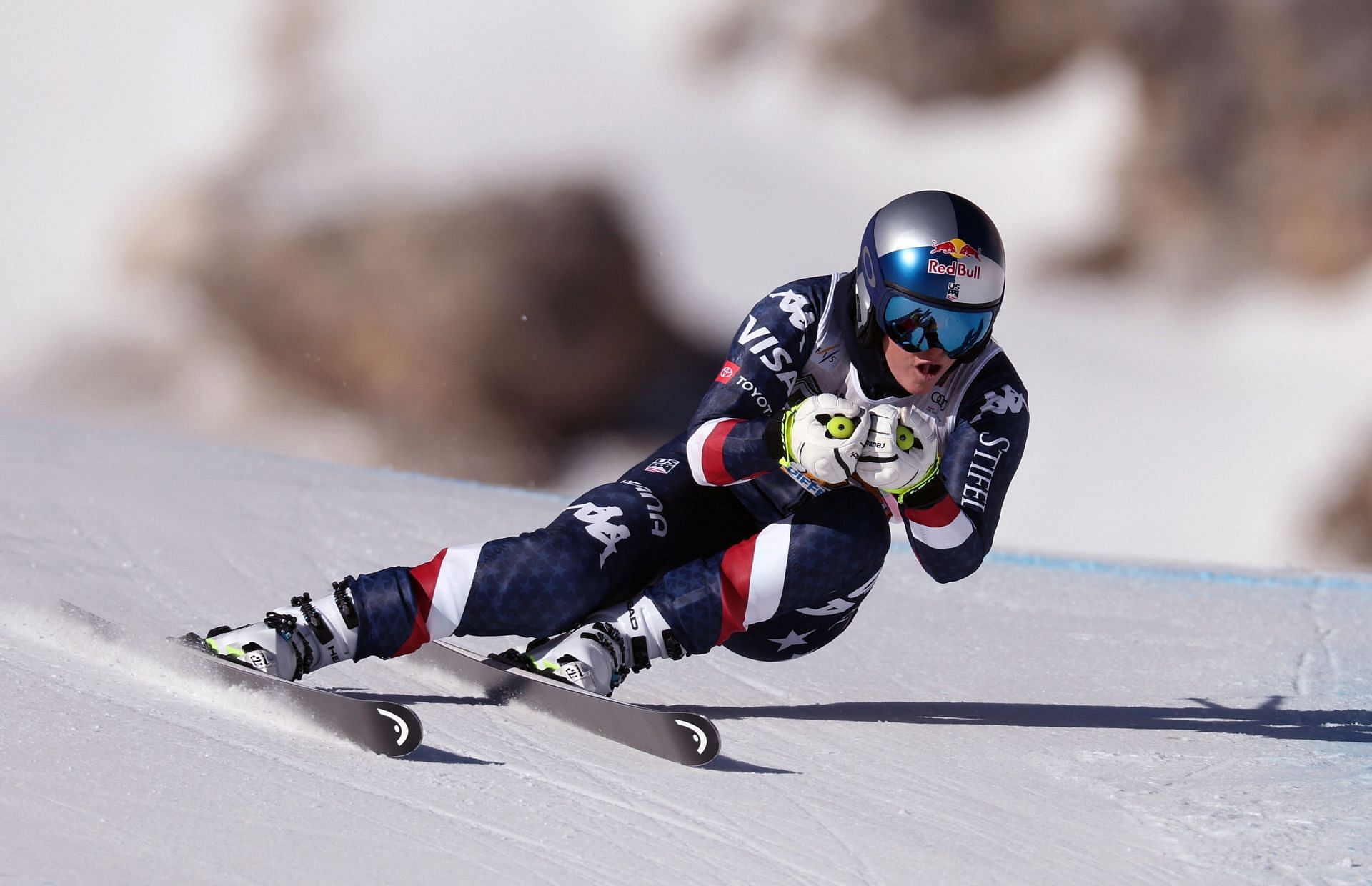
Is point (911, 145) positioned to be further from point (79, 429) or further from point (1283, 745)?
point (1283, 745)

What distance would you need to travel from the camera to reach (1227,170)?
55.4ft

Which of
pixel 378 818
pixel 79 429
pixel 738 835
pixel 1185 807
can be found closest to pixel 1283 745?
pixel 1185 807

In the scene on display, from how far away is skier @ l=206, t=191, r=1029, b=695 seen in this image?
2.71m

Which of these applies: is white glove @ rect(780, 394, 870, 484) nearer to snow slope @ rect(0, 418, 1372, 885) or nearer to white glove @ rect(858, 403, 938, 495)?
white glove @ rect(858, 403, 938, 495)

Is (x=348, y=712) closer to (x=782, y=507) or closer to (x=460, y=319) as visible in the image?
(x=782, y=507)

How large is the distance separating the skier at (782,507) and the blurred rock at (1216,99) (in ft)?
49.1

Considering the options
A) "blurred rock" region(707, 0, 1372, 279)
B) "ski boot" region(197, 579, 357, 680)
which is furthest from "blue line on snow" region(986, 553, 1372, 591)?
"blurred rock" region(707, 0, 1372, 279)

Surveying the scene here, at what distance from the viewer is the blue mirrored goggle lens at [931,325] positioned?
A: 291 centimetres

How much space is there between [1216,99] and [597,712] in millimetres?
16280

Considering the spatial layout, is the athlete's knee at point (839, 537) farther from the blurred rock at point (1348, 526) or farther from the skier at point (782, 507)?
the blurred rock at point (1348, 526)

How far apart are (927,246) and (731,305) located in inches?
605

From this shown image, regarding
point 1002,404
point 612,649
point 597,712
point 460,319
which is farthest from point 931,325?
point 460,319

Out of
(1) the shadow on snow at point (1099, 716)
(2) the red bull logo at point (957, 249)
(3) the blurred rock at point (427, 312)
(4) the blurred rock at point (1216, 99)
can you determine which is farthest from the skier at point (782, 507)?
(4) the blurred rock at point (1216, 99)

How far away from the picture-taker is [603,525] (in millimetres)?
2928
